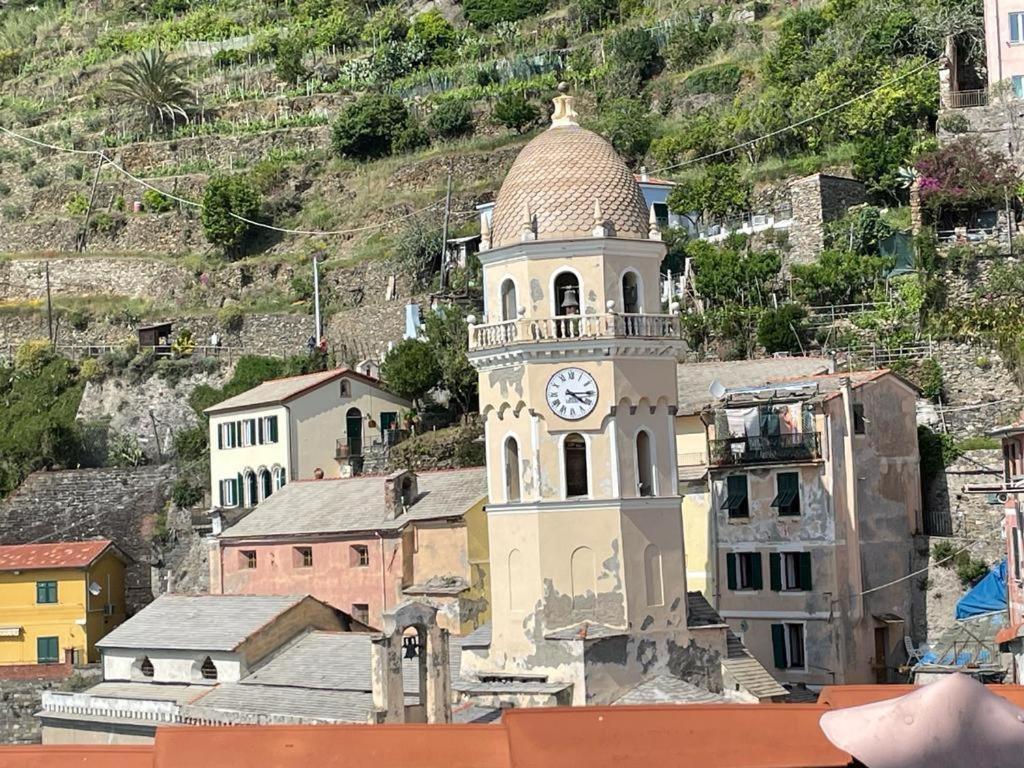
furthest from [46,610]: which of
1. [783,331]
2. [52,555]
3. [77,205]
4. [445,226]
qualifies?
[77,205]

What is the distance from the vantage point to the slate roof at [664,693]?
37562mm

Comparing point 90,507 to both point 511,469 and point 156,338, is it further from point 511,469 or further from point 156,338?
point 511,469

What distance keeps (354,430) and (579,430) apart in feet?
108

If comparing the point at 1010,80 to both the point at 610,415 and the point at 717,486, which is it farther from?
the point at 610,415

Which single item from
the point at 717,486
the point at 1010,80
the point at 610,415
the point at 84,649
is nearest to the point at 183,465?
the point at 84,649

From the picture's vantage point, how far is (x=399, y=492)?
56.9 metres

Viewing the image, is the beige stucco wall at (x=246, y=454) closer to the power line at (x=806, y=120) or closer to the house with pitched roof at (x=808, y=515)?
the house with pitched roof at (x=808, y=515)

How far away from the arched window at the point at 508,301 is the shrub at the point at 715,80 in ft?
171

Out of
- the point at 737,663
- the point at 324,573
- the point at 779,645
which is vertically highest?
the point at 324,573

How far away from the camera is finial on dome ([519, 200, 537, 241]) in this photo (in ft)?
128

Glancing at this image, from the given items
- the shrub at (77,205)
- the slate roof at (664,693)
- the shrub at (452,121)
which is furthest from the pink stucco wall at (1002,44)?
the shrub at (77,205)

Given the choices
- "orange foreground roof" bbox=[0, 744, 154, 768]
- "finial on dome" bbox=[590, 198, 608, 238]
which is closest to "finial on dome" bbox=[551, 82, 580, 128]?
"finial on dome" bbox=[590, 198, 608, 238]

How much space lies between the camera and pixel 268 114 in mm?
107875

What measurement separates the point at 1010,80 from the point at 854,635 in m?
27.8
